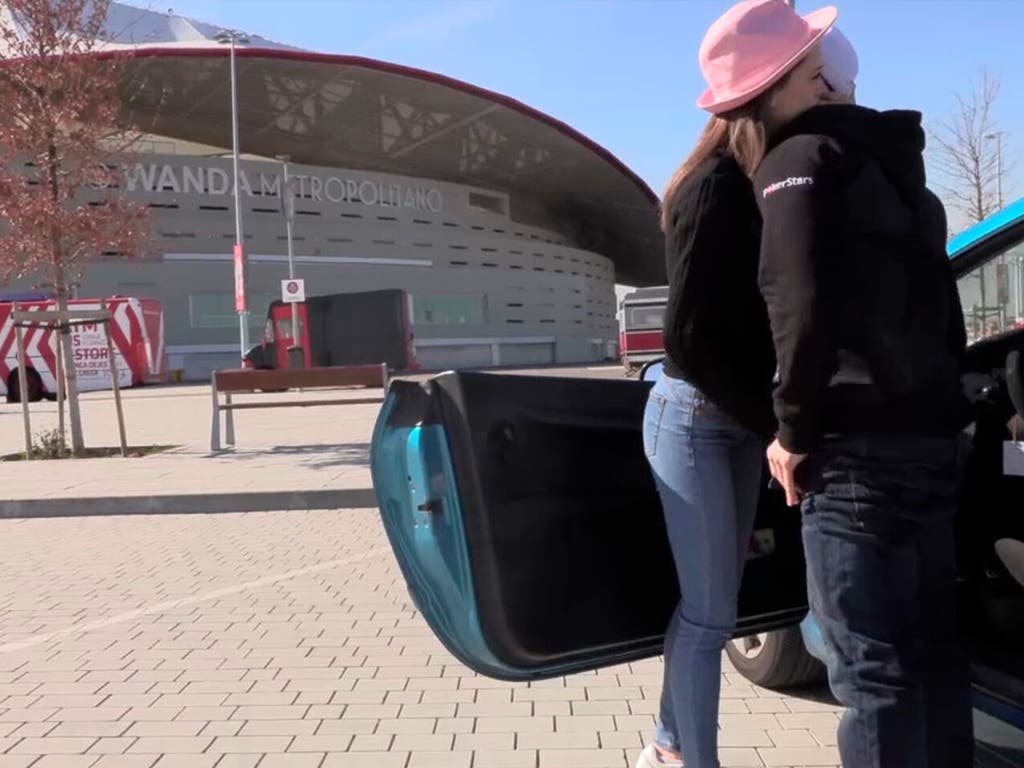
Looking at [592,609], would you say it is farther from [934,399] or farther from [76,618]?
[76,618]

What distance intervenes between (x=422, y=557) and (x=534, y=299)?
171 feet

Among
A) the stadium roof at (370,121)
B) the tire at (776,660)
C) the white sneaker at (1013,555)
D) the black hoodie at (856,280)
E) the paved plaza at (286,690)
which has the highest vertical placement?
the stadium roof at (370,121)

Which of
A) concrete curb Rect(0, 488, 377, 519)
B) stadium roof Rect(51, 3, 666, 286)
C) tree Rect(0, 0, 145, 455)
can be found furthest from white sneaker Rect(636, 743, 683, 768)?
stadium roof Rect(51, 3, 666, 286)

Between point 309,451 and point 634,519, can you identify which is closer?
point 634,519

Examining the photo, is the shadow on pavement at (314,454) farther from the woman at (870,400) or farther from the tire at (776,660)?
the woman at (870,400)

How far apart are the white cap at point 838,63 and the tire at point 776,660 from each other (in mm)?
2066

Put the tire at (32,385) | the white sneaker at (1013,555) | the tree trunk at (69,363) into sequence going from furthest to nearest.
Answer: the tire at (32,385) → the tree trunk at (69,363) → the white sneaker at (1013,555)

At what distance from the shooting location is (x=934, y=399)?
1.99 m

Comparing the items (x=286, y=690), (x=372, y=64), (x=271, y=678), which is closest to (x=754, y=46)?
(x=286, y=690)

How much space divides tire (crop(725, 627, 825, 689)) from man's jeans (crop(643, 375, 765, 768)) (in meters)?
1.08

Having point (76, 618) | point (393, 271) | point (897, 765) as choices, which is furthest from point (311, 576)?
point (393, 271)

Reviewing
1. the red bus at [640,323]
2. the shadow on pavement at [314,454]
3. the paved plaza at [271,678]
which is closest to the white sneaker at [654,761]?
the paved plaza at [271,678]

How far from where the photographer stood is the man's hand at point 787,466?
2033 millimetres

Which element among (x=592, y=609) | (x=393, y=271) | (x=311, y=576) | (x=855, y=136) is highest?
(x=393, y=271)
